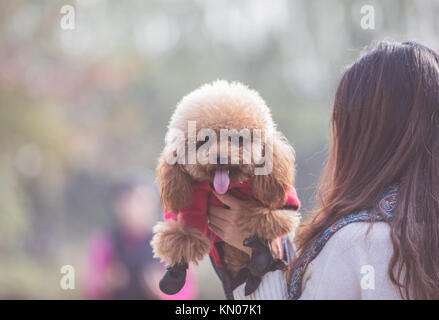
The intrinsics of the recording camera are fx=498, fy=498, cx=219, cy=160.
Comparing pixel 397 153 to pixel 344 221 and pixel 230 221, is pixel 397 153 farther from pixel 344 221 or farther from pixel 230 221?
pixel 230 221

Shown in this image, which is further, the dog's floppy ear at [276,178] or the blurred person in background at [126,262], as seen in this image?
the blurred person in background at [126,262]

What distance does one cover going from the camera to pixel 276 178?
1742 millimetres

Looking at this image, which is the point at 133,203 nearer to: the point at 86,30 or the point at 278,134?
the point at 278,134

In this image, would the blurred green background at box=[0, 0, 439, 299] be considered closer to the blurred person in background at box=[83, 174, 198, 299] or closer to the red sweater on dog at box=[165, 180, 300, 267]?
the red sweater on dog at box=[165, 180, 300, 267]

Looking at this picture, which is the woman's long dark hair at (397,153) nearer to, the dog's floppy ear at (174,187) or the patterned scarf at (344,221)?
the patterned scarf at (344,221)

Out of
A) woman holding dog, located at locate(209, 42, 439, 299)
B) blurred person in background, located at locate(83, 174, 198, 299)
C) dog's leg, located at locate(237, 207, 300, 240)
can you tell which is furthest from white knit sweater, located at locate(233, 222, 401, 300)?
blurred person in background, located at locate(83, 174, 198, 299)

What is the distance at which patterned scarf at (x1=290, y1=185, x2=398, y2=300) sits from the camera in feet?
4.41

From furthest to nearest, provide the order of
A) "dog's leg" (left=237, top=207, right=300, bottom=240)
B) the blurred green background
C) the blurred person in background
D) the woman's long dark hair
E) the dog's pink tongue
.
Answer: the blurred green background
the blurred person in background
"dog's leg" (left=237, top=207, right=300, bottom=240)
the dog's pink tongue
the woman's long dark hair

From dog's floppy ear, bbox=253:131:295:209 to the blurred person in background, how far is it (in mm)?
1450

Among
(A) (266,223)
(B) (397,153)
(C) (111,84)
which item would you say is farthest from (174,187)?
(C) (111,84)

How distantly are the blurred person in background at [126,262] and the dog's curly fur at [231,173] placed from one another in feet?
4.21

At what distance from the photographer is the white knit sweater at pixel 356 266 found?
129 centimetres

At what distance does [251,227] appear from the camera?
178 centimetres

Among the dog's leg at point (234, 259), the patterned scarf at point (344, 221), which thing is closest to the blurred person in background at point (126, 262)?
the dog's leg at point (234, 259)
